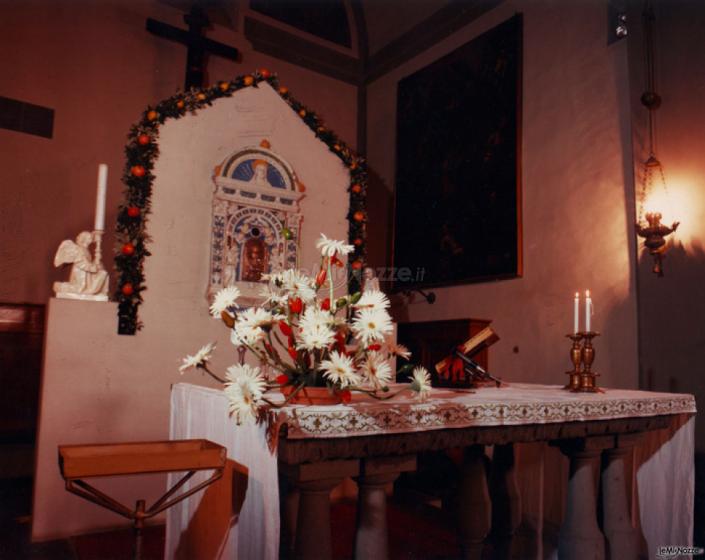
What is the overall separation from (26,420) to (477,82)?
5.90m

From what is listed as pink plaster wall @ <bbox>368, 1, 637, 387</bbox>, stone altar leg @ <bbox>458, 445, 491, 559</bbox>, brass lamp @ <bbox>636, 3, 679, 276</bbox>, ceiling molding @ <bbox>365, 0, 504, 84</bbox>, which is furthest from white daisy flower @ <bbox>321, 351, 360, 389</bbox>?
ceiling molding @ <bbox>365, 0, 504, 84</bbox>

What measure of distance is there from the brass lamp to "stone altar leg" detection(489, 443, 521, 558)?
2093 mm

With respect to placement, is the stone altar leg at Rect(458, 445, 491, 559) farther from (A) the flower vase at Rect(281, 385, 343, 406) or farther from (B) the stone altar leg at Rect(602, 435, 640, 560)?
(A) the flower vase at Rect(281, 385, 343, 406)

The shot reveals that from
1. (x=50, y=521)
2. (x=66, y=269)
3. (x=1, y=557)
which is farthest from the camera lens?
(x=66, y=269)

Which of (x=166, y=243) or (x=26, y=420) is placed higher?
(x=166, y=243)

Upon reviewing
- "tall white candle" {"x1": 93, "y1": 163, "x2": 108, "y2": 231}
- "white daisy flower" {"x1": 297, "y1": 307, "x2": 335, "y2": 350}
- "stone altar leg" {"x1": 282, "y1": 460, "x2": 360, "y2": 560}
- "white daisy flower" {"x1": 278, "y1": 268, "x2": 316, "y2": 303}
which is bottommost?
"stone altar leg" {"x1": 282, "y1": 460, "x2": 360, "y2": 560}

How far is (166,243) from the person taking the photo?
473 centimetres

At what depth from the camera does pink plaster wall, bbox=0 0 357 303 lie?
6.09 metres

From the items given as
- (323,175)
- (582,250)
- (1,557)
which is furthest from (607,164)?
(1,557)

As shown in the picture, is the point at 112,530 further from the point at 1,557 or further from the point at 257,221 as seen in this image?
the point at 257,221

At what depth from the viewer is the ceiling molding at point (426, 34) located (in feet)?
22.6

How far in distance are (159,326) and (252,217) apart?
1.21 meters

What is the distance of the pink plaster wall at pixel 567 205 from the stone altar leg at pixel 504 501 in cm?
203

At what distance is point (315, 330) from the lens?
2002 mm
